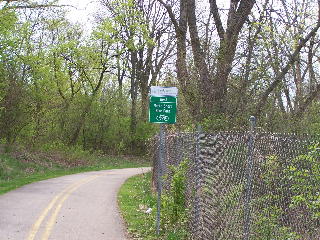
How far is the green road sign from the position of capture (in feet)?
30.7

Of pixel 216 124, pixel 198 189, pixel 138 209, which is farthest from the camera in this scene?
pixel 138 209

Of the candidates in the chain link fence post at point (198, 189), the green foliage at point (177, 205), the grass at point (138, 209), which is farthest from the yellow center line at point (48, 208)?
the chain link fence post at point (198, 189)

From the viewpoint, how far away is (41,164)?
25.0 m

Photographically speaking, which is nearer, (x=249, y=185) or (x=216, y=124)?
(x=249, y=185)

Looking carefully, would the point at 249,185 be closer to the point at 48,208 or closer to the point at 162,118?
the point at 162,118

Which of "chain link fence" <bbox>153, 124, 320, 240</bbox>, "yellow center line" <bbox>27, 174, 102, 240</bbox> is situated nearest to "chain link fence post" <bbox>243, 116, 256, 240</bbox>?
"chain link fence" <bbox>153, 124, 320, 240</bbox>

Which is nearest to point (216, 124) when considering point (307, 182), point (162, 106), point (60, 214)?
point (162, 106)

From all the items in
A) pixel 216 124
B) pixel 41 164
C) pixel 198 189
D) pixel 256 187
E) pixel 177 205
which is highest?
pixel 216 124

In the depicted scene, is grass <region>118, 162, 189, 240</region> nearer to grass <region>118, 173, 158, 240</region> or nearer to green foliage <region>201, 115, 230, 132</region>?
grass <region>118, 173, 158, 240</region>

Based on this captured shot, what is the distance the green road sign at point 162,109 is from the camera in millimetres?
9352

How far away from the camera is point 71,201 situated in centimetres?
1341

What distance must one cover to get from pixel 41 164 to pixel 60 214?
47.4 ft

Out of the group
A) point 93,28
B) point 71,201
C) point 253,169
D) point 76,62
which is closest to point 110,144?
point 76,62

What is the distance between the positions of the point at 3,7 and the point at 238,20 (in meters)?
11.3
